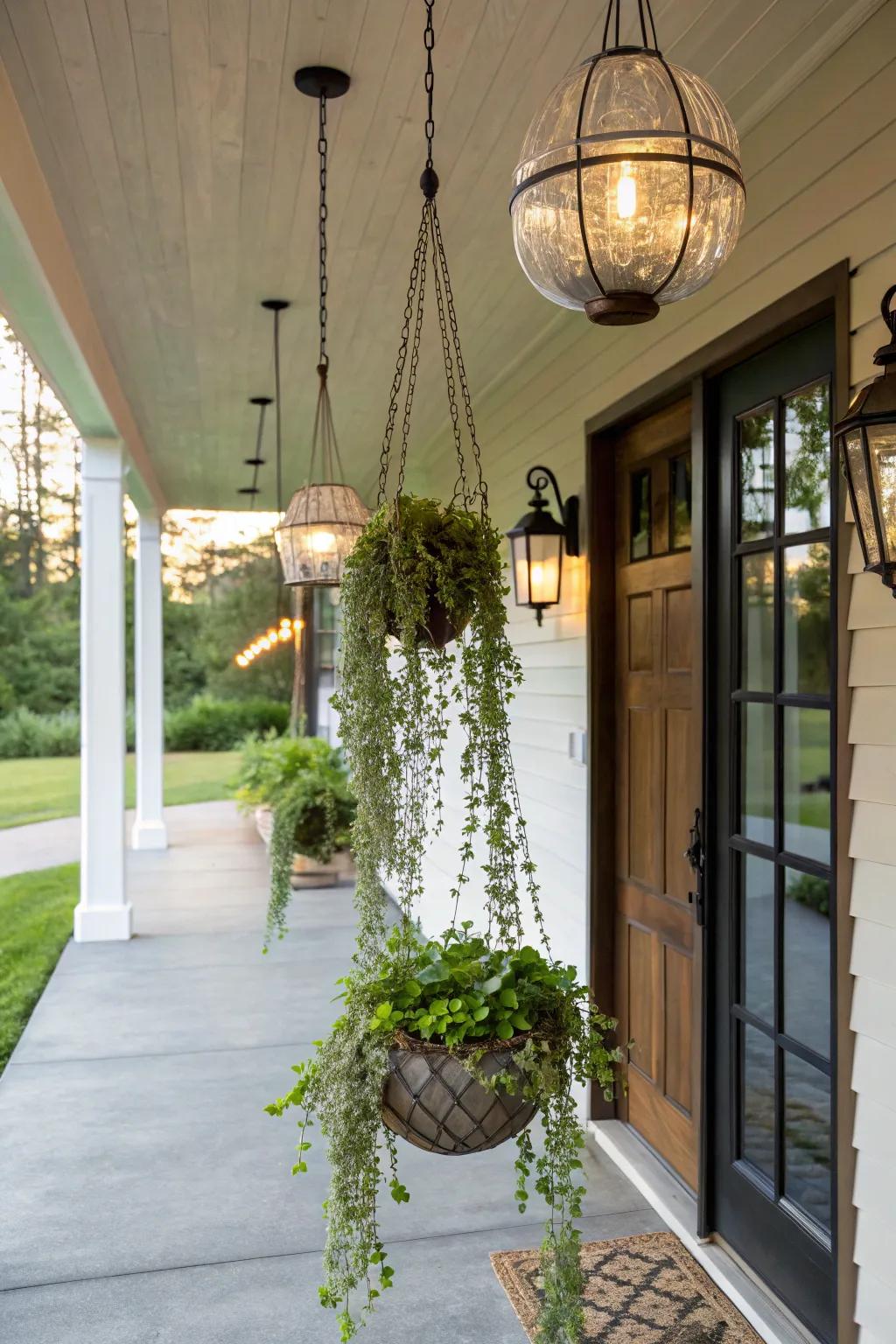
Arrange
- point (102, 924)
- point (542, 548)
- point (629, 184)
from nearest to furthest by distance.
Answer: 1. point (629, 184)
2. point (542, 548)
3. point (102, 924)

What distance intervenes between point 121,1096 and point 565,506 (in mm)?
2640

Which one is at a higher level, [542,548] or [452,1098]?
[542,548]

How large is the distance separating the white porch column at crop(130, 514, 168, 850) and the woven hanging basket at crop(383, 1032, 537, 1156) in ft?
23.7

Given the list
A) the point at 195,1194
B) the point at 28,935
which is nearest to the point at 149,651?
the point at 28,935

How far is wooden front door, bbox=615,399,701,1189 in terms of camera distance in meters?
3.12

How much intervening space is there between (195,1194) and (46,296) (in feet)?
9.03

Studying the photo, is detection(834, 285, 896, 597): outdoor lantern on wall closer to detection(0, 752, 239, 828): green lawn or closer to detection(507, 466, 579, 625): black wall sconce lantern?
detection(507, 466, 579, 625): black wall sconce lantern

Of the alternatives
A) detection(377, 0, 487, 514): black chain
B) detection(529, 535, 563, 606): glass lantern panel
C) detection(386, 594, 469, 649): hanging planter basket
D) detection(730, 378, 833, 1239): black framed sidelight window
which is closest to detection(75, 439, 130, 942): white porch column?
detection(377, 0, 487, 514): black chain

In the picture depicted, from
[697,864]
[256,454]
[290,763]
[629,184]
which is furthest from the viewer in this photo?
[290,763]

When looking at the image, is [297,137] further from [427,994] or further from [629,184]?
[427,994]

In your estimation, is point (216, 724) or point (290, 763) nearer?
point (290, 763)

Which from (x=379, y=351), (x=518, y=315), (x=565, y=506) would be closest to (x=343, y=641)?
(x=565, y=506)

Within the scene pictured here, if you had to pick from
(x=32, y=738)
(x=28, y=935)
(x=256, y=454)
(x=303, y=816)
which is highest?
(x=256, y=454)

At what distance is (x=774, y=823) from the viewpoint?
2.57m
